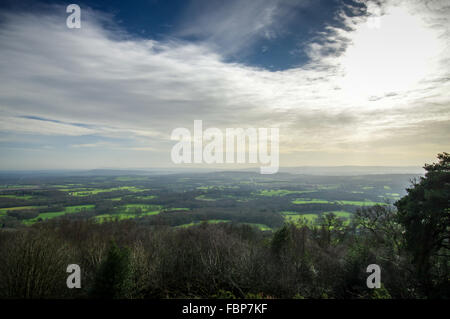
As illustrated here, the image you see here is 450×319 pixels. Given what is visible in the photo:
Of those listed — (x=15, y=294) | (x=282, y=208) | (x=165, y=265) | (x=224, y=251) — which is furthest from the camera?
(x=282, y=208)

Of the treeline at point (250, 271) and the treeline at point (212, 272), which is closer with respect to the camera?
the treeline at point (250, 271)

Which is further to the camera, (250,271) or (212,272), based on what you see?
(212,272)

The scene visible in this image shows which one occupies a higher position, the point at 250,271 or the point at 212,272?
the point at 250,271

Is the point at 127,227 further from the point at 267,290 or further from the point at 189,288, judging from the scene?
the point at 267,290

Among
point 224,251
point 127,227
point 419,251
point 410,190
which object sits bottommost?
point 127,227

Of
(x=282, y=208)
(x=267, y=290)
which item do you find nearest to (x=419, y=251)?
(x=267, y=290)

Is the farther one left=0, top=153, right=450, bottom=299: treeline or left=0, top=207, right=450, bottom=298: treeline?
left=0, top=207, right=450, bottom=298: treeline

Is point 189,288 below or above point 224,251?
above
